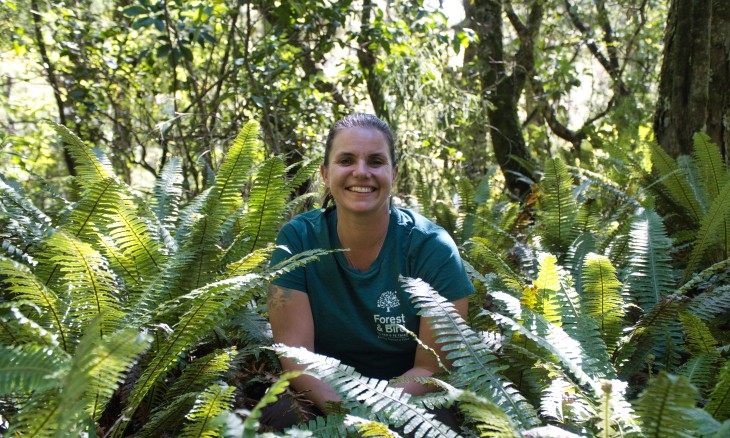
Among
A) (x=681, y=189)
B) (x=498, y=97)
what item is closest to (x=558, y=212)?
(x=681, y=189)

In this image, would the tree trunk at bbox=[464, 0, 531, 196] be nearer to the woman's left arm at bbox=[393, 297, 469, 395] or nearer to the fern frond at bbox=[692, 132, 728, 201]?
the fern frond at bbox=[692, 132, 728, 201]

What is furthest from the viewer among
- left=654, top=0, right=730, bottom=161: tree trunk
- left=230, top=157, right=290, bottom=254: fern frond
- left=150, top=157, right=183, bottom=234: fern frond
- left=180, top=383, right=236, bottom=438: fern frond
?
left=654, top=0, right=730, bottom=161: tree trunk

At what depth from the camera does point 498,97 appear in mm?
7098

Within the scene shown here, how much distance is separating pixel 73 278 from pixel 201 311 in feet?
1.37

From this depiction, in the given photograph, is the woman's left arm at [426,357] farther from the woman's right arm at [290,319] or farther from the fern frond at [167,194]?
the fern frond at [167,194]

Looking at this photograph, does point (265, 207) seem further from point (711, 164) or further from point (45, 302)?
point (711, 164)

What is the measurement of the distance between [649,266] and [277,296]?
1690 millimetres

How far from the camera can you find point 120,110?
7344mm

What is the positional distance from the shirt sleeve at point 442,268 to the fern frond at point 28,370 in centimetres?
136

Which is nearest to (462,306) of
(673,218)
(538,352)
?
(538,352)

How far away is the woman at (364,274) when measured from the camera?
2547 millimetres

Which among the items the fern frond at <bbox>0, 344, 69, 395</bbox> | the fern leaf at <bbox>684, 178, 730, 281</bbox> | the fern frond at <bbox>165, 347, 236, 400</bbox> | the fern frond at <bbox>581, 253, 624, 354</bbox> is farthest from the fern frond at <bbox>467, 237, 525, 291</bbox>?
the fern frond at <bbox>0, 344, 69, 395</bbox>

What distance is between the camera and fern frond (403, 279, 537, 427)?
1.93 metres

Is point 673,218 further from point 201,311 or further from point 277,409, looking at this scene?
point 201,311
